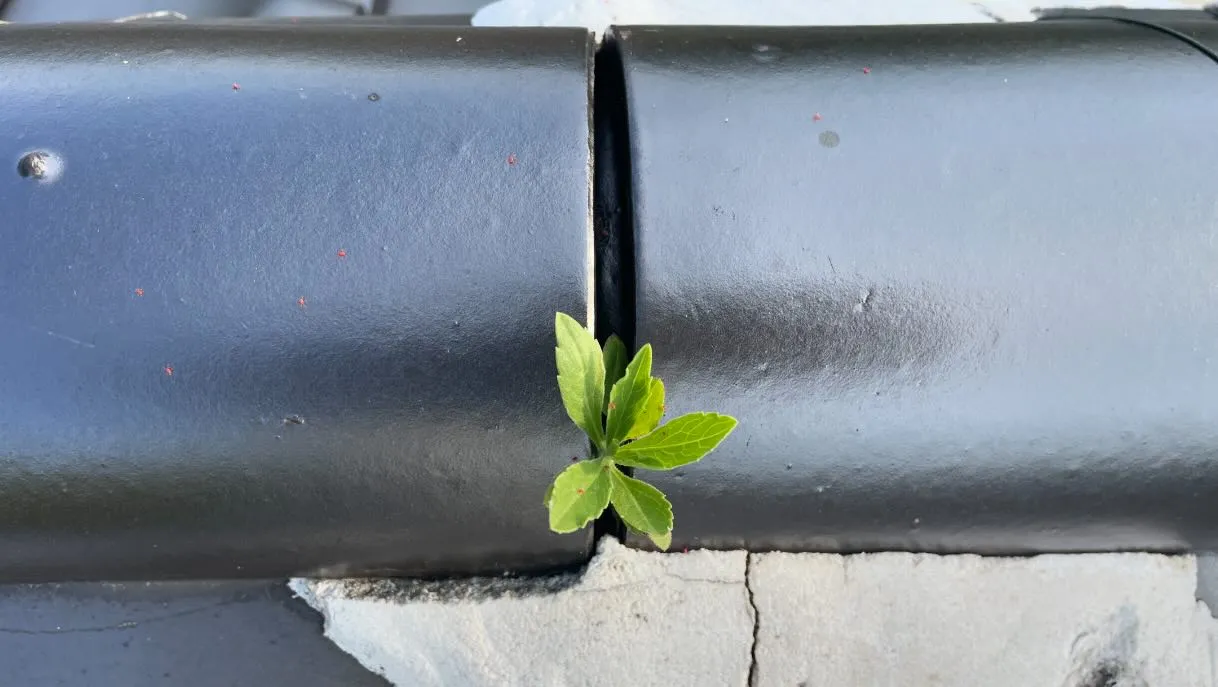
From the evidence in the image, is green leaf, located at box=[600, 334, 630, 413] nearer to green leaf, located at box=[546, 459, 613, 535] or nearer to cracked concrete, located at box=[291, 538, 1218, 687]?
green leaf, located at box=[546, 459, 613, 535]

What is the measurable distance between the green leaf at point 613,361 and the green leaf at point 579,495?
0.05 meters

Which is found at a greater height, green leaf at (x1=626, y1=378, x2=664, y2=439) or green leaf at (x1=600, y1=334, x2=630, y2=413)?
green leaf at (x1=600, y1=334, x2=630, y2=413)

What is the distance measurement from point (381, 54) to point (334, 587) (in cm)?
54

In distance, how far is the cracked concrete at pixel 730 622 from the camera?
85 centimetres

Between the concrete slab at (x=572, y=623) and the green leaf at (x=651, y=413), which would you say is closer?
the green leaf at (x=651, y=413)

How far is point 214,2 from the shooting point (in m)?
1.37

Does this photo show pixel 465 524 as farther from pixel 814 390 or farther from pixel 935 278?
pixel 935 278

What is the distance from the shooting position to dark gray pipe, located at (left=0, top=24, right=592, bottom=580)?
Result: 0.68 metres

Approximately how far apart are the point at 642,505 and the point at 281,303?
0.34 meters

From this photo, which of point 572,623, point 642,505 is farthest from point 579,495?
point 572,623

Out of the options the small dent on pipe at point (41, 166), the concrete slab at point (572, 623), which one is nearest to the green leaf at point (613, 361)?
the concrete slab at point (572, 623)

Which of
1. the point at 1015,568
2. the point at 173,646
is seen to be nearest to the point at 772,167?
the point at 1015,568

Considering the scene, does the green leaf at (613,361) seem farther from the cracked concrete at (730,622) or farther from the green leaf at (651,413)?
the cracked concrete at (730,622)

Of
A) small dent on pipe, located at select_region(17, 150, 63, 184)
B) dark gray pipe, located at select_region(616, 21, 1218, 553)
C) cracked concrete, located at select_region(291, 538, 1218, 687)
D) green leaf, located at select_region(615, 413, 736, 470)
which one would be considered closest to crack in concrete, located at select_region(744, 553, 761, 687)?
cracked concrete, located at select_region(291, 538, 1218, 687)
